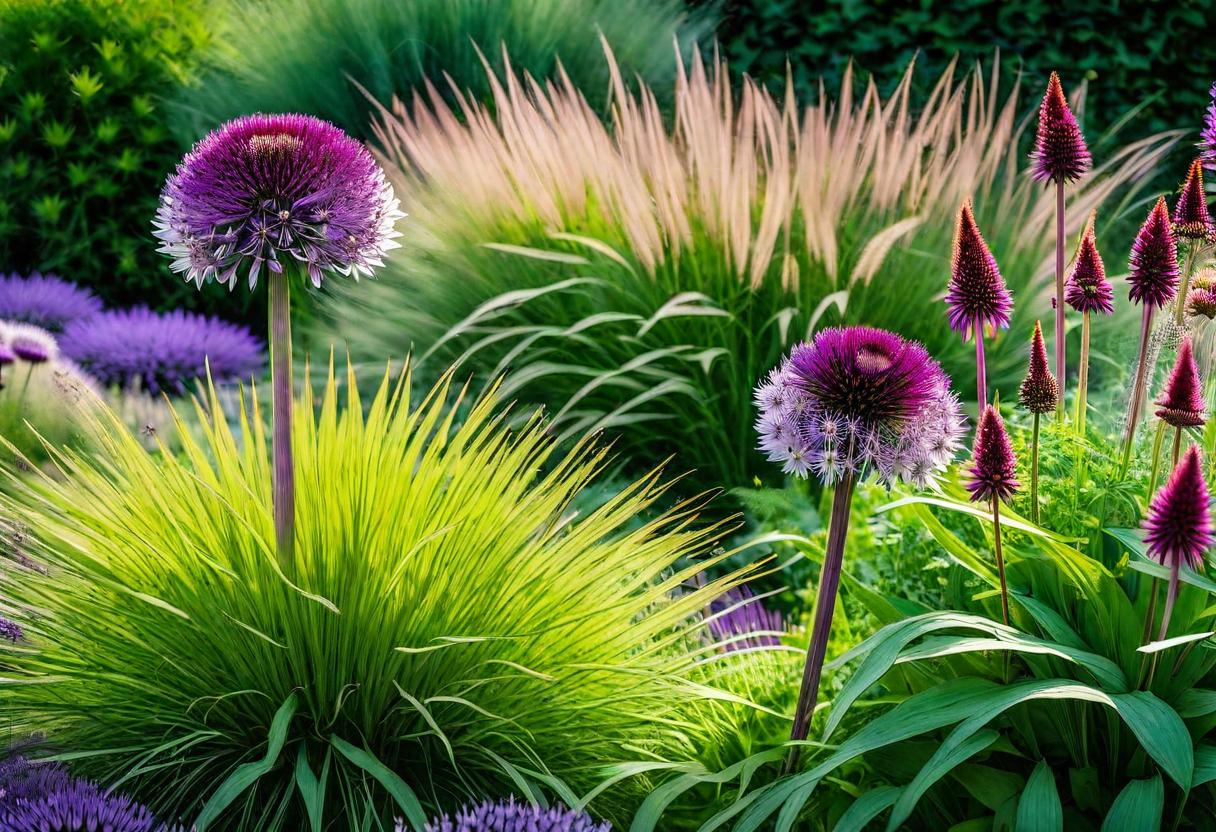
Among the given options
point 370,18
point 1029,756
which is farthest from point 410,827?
point 370,18

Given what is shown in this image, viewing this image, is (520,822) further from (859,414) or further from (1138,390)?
(1138,390)

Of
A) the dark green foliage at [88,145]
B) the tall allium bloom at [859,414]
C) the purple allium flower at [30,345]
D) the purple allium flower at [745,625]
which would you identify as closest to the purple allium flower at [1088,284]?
the tall allium bloom at [859,414]

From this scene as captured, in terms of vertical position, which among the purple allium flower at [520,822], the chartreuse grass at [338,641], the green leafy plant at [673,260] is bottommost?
the purple allium flower at [520,822]

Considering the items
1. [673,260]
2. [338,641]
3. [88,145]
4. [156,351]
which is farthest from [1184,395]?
[88,145]

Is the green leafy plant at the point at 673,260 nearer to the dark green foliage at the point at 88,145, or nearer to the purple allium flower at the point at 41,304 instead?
the purple allium flower at the point at 41,304

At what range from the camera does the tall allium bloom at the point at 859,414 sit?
6.00 ft

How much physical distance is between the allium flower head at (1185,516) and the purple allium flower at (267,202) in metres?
1.32

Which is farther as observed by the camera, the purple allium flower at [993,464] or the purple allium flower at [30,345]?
the purple allium flower at [30,345]

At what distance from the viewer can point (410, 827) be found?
2.04m

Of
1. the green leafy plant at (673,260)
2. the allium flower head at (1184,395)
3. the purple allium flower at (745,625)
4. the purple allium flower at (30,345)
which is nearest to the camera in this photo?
the allium flower head at (1184,395)

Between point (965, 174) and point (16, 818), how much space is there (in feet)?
10.8

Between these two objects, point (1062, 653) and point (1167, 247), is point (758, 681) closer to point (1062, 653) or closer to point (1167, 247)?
point (1062, 653)

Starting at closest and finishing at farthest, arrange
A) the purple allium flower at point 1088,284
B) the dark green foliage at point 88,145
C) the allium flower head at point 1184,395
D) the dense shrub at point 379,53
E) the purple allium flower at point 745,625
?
the allium flower head at point 1184,395 → the purple allium flower at point 1088,284 → the purple allium flower at point 745,625 → the dense shrub at point 379,53 → the dark green foliage at point 88,145

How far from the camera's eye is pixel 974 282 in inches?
76.8
